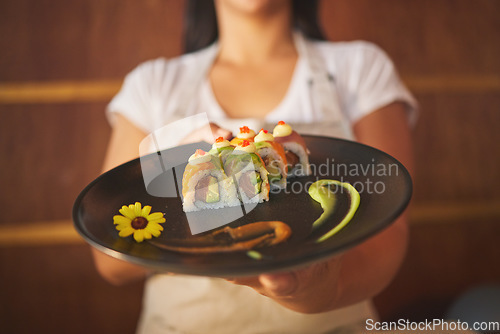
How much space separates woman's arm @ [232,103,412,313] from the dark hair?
1.33 ft

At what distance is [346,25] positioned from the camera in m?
1.72

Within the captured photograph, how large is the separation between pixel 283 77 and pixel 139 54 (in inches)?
27.0

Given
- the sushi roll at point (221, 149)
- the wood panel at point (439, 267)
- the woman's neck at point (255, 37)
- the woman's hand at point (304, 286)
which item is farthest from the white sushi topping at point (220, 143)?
the wood panel at point (439, 267)

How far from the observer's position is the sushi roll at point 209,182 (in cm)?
66

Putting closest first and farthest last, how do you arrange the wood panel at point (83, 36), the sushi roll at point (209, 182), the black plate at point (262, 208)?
the black plate at point (262, 208)
the sushi roll at point (209, 182)
the wood panel at point (83, 36)

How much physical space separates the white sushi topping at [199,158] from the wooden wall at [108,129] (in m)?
1.05

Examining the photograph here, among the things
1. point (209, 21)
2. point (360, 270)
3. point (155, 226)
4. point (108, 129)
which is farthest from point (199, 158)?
point (108, 129)

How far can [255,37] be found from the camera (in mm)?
1246

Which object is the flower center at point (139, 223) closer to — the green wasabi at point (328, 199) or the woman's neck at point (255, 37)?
the green wasabi at point (328, 199)

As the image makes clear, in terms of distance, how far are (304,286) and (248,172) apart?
0.68 ft

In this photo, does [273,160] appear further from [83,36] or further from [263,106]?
[83,36]

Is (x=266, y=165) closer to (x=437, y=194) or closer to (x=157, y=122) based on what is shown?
(x=157, y=122)

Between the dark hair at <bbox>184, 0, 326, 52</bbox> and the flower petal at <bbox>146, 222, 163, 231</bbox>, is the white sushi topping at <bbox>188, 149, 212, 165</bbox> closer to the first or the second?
the flower petal at <bbox>146, 222, 163, 231</bbox>

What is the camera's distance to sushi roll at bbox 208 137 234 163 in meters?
0.67
